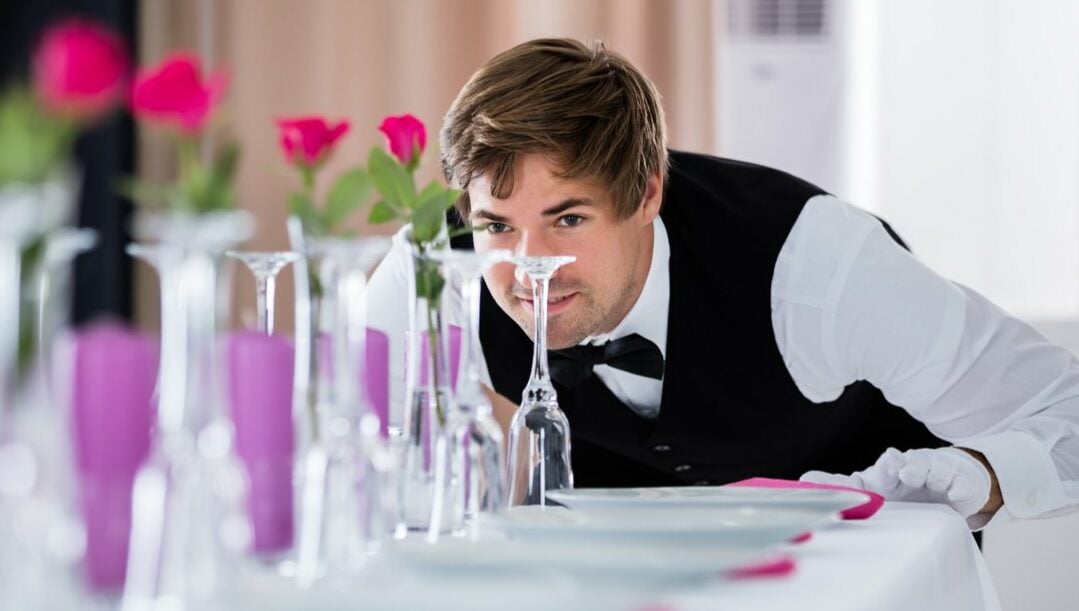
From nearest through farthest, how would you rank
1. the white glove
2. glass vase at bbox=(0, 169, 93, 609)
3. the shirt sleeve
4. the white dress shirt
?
glass vase at bbox=(0, 169, 93, 609) < the white glove < the white dress shirt < the shirt sleeve

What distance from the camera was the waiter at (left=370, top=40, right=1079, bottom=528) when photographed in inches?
72.8

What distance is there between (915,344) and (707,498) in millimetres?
727

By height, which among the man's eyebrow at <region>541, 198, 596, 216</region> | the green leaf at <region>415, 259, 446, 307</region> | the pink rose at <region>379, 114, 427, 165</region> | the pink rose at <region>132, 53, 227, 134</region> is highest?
the pink rose at <region>132, 53, 227, 134</region>

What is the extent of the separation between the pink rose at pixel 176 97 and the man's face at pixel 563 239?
988 millimetres

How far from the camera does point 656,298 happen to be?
2129 millimetres

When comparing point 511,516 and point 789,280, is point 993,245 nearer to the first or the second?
point 789,280

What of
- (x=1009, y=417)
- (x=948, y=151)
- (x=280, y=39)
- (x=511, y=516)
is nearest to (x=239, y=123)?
(x=280, y=39)

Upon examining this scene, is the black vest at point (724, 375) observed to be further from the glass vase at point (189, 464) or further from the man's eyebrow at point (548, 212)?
the glass vase at point (189, 464)

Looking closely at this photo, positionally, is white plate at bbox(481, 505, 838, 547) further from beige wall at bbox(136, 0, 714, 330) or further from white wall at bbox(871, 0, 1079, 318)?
beige wall at bbox(136, 0, 714, 330)

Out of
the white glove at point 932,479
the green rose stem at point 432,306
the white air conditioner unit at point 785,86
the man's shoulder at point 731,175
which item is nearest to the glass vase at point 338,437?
the green rose stem at point 432,306

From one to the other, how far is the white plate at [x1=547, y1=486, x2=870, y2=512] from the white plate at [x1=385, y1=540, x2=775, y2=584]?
21cm

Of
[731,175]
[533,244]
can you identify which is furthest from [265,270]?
[731,175]

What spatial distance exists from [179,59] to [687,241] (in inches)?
52.6

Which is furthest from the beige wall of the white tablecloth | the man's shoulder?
the white tablecloth
